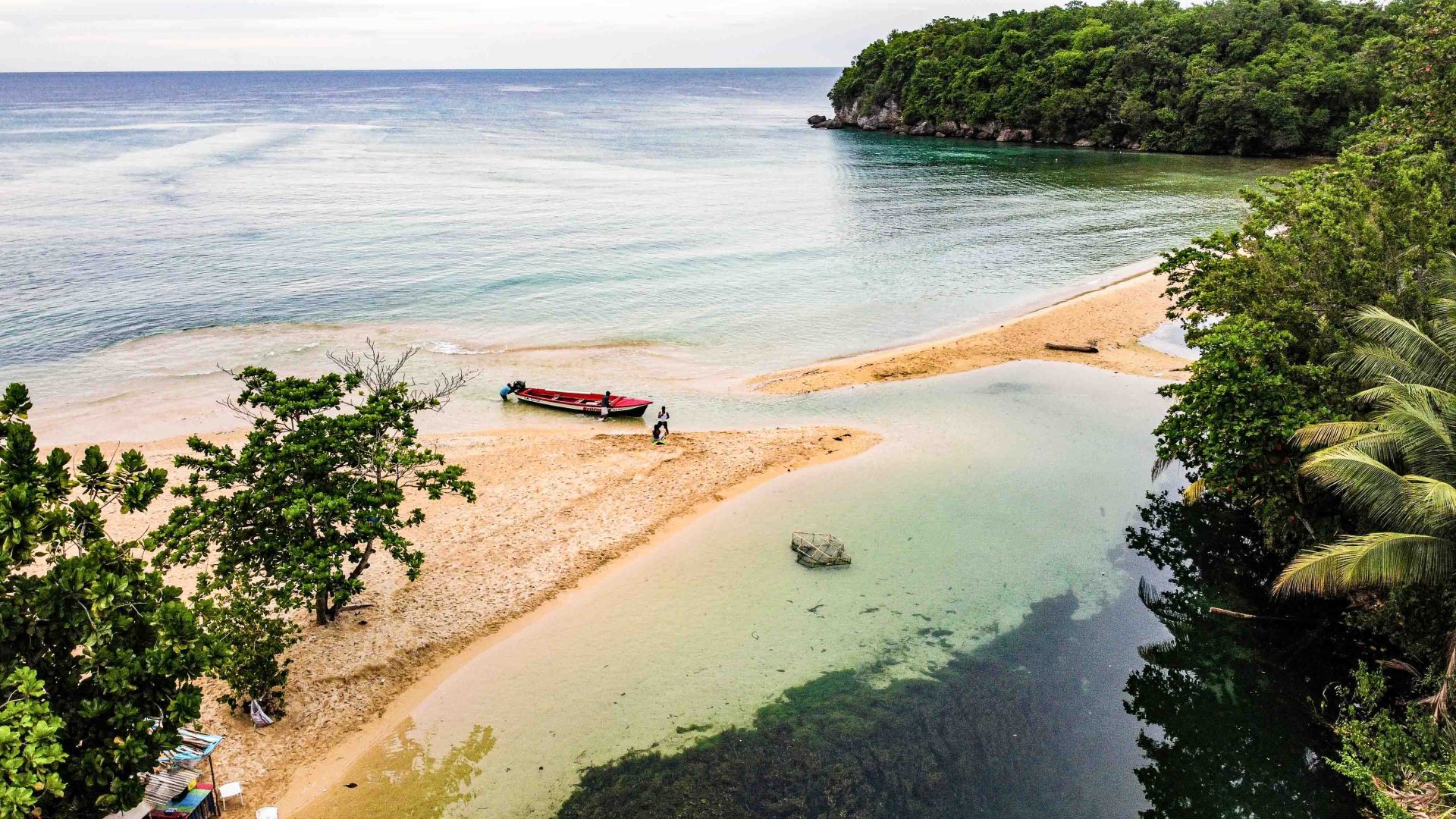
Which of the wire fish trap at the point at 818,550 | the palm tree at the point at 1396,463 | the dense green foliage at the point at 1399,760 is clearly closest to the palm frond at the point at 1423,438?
the palm tree at the point at 1396,463

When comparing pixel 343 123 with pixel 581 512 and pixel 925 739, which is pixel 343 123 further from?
pixel 925 739

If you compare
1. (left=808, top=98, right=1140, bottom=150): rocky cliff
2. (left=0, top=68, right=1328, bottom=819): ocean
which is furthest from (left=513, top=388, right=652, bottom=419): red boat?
(left=808, top=98, right=1140, bottom=150): rocky cliff

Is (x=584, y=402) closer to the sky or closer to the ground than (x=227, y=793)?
closer to the sky

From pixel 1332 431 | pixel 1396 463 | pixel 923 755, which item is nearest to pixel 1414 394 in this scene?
pixel 1396 463

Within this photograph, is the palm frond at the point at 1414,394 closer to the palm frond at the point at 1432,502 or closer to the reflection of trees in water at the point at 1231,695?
the palm frond at the point at 1432,502

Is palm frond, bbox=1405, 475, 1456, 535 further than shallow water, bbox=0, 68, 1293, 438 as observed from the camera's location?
No

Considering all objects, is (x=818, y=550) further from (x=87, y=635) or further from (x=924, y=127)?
(x=924, y=127)

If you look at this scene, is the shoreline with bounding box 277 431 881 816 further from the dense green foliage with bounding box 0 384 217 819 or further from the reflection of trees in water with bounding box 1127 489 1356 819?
the reflection of trees in water with bounding box 1127 489 1356 819
